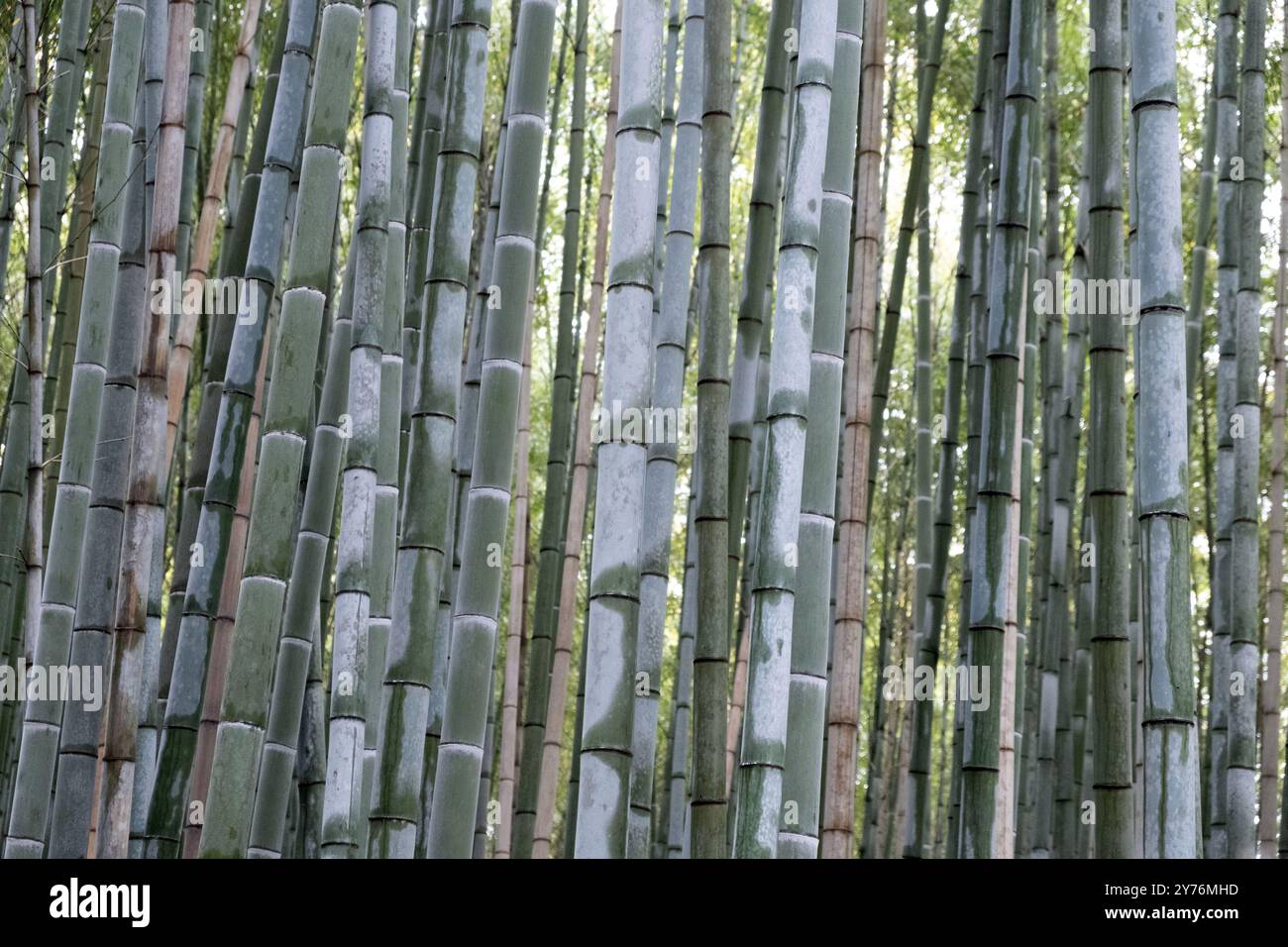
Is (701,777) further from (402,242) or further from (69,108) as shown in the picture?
(69,108)

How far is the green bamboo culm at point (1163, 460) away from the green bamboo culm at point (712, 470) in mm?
675

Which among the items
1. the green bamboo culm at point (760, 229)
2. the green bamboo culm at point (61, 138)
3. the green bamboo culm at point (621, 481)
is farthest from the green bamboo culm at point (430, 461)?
the green bamboo culm at point (61, 138)

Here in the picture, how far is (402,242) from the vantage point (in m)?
2.57

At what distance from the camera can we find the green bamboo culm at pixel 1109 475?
2145 mm

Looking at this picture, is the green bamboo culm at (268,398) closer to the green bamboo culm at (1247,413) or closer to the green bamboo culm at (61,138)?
the green bamboo culm at (61,138)

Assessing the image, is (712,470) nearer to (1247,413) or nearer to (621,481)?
(621,481)

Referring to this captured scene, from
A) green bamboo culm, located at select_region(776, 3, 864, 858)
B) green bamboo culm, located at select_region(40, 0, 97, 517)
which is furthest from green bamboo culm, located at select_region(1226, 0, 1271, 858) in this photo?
green bamboo culm, located at select_region(40, 0, 97, 517)

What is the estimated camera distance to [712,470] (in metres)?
2.41

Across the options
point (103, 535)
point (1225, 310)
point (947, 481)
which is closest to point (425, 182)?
point (103, 535)
